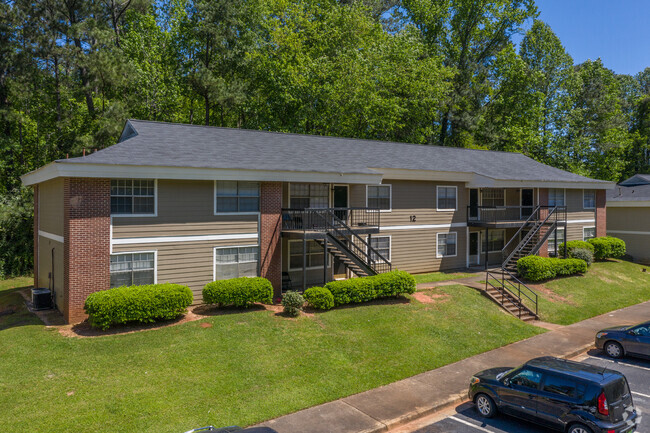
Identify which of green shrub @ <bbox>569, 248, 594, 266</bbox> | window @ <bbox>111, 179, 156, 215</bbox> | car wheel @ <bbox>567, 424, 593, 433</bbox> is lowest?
car wheel @ <bbox>567, 424, 593, 433</bbox>

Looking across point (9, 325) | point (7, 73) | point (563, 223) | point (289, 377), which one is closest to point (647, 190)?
point (563, 223)

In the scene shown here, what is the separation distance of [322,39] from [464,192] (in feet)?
70.6

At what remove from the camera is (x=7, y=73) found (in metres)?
31.1

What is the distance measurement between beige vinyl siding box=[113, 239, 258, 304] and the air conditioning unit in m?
Result: 5.08

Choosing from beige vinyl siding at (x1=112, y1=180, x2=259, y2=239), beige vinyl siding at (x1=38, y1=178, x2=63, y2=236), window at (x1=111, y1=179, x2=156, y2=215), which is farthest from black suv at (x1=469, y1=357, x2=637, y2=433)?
beige vinyl siding at (x1=38, y1=178, x2=63, y2=236)

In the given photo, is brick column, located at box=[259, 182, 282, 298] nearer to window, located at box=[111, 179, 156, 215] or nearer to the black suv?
window, located at box=[111, 179, 156, 215]

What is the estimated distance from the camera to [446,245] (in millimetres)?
27812

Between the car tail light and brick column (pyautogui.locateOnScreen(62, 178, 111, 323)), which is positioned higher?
brick column (pyautogui.locateOnScreen(62, 178, 111, 323))

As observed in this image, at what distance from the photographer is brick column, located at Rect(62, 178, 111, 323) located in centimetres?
1533

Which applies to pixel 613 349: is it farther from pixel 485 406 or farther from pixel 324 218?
pixel 324 218

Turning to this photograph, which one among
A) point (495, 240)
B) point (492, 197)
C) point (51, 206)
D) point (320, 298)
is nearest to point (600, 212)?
point (495, 240)

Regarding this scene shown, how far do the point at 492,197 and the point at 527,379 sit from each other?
21454 mm

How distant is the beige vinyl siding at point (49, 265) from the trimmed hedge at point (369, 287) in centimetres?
1093

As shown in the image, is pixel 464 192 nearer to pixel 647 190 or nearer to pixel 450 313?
pixel 450 313
